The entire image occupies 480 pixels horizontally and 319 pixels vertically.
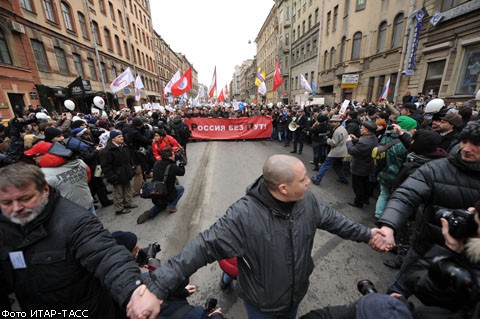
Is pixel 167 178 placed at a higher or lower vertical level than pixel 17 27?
lower

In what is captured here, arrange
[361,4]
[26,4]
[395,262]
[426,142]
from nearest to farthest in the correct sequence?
[426,142] < [395,262] < [26,4] < [361,4]

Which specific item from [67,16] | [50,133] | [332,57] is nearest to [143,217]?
[50,133]

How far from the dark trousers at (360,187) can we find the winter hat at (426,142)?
1752 millimetres

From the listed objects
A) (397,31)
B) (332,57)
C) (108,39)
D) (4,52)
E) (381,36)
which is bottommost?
(4,52)

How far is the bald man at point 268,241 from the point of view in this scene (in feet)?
4.75

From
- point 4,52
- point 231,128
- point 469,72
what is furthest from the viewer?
point 231,128

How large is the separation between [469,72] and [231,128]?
12.0m

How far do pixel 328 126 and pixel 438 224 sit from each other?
5.40 m

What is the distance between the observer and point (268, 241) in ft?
4.80

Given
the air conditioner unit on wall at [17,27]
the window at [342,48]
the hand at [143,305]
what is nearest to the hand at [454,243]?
the hand at [143,305]

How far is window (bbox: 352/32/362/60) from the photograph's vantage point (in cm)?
1872

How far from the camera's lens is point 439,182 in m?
1.89

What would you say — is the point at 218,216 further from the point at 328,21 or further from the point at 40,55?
the point at 328,21

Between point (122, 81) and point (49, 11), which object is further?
point (49, 11)
